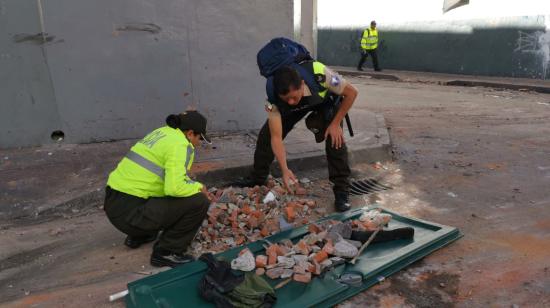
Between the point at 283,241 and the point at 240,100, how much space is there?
291 centimetres

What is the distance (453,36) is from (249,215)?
12760mm

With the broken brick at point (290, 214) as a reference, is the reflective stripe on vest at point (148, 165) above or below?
above

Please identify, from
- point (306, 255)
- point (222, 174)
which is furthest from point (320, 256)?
point (222, 174)

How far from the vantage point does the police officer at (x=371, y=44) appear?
50.7ft

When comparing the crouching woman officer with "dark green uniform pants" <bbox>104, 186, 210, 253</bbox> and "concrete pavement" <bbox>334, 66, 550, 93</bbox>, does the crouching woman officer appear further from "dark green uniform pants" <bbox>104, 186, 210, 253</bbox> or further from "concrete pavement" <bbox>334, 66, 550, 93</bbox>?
"concrete pavement" <bbox>334, 66, 550, 93</bbox>

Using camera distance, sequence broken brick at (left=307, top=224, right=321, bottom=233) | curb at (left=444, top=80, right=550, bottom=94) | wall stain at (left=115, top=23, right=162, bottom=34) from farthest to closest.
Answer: curb at (left=444, top=80, right=550, bottom=94) < wall stain at (left=115, top=23, right=162, bottom=34) < broken brick at (left=307, top=224, right=321, bottom=233)

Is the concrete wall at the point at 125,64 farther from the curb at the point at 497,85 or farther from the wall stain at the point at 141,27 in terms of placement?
the curb at the point at 497,85

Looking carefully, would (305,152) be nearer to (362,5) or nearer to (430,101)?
(430,101)

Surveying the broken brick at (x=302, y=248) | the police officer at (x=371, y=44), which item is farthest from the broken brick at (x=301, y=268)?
the police officer at (x=371, y=44)

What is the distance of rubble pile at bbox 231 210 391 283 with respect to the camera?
265 centimetres

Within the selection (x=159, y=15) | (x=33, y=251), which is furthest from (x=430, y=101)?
(x=33, y=251)

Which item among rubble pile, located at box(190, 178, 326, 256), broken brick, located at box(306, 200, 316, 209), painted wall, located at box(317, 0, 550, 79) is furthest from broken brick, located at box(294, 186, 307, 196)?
painted wall, located at box(317, 0, 550, 79)

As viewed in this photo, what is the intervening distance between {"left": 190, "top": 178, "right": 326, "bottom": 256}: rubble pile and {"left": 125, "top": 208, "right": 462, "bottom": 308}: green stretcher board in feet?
0.78

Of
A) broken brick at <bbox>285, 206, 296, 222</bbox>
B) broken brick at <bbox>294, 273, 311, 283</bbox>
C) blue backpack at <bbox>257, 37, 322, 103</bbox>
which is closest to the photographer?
broken brick at <bbox>294, 273, 311, 283</bbox>
